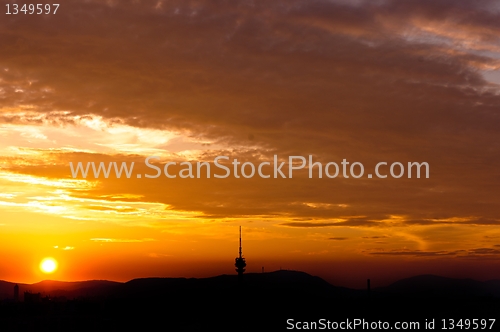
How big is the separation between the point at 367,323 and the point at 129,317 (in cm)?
3767

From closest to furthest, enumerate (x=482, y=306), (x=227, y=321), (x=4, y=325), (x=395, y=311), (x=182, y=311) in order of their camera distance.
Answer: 1. (x=4, y=325)
2. (x=227, y=321)
3. (x=182, y=311)
4. (x=395, y=311)
5. (x=482, y=306)

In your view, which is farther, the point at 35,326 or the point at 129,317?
the point at 129,317

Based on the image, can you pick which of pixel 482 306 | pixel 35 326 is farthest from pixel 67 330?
pixel 482 306

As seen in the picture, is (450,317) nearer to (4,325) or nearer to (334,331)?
(334,331)

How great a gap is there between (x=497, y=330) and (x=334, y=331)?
26096 mm

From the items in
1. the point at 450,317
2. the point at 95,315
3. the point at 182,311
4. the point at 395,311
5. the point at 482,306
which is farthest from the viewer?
the point at 482,306

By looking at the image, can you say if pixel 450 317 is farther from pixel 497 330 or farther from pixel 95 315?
pixel 95 315

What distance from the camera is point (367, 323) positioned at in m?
99.8

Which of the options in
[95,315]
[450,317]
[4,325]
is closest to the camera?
[4,325]

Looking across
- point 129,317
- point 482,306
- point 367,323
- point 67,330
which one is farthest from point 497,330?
point 67,330

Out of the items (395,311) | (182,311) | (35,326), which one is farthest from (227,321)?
(395,311)

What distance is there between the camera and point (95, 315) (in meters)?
86.3

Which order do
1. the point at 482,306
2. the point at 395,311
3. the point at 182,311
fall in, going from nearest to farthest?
the point at 182,311, the point at 395,311, the point at 482,306

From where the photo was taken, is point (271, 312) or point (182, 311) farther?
point (271, 312)
